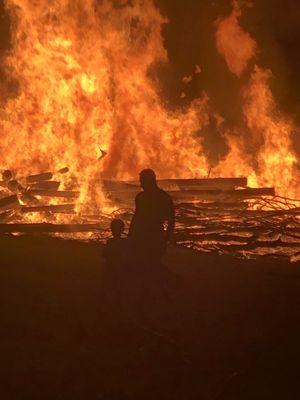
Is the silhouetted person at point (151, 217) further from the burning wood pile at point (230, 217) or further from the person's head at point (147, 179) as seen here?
the burning wood pile at point (230, 217)


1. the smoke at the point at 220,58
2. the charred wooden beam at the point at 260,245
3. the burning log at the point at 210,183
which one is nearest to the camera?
the charred wooden beam at the point at 260,245

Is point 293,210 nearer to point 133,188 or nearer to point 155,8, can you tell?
point 133,188

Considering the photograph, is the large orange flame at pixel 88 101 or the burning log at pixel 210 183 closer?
the burning log at pixel 210 183

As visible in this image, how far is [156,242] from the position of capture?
752 cm

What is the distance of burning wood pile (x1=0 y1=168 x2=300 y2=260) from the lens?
389 inches

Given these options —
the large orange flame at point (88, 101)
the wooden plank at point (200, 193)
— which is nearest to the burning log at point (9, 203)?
the large orange flame at point (88, 101)

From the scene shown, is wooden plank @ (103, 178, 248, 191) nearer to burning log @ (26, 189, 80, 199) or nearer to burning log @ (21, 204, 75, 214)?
burning log @ (26, 189, 80, 199)

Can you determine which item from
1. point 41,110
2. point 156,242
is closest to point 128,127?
point 41,110

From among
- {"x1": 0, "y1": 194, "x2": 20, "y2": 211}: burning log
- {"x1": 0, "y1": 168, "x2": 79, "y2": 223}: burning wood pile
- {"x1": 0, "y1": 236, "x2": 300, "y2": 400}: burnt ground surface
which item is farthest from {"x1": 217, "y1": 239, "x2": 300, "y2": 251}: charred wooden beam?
{"x1": 0, "y1": 194, "x2": 20, "y2": 211}: burning log

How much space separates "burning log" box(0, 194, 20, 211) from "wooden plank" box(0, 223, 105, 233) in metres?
1.09

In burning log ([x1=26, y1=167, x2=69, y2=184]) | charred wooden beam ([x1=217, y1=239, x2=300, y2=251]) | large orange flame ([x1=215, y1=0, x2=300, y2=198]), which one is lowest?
charred wooden beam ([x1=217, y1=239, x2=300, y2=251])

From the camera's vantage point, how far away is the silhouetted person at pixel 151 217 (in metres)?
7.52

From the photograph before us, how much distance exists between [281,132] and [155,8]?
17.9ft

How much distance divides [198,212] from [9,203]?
4459mm
